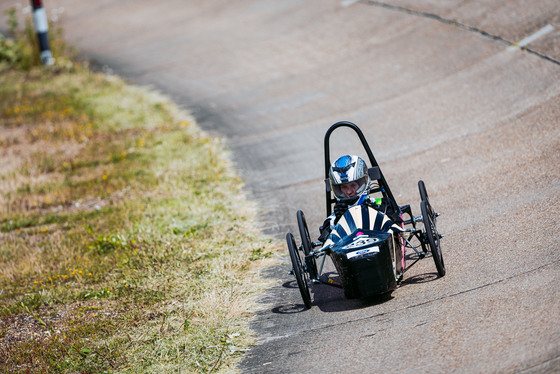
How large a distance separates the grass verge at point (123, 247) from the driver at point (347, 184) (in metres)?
1.42

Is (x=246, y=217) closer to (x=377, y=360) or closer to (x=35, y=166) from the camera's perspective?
(x=377, y=360)

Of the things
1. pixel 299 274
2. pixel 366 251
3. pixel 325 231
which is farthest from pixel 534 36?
pixel 299 274

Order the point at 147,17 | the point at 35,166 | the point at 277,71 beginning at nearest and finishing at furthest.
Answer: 1. the point at 35,166
2. the point at 277,71
3. the point at 147,17

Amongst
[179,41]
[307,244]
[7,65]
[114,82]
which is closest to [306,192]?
[307,244]

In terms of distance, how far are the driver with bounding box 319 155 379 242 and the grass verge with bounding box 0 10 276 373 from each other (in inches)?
56.1

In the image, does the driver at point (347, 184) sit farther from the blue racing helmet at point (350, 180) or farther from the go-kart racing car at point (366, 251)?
the go-kart racing car at point (366, 251)

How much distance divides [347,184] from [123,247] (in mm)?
3940

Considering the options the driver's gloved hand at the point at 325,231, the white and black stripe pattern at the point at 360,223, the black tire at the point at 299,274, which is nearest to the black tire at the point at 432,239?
the white and black stripe pattern at the point at 360,223

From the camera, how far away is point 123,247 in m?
10.2

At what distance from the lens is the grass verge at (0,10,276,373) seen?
7.45m

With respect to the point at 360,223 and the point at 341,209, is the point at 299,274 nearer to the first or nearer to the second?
the point at 360,223

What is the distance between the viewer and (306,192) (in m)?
11.5

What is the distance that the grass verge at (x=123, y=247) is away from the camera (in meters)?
7.45

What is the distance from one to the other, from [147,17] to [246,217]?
17439 mm
